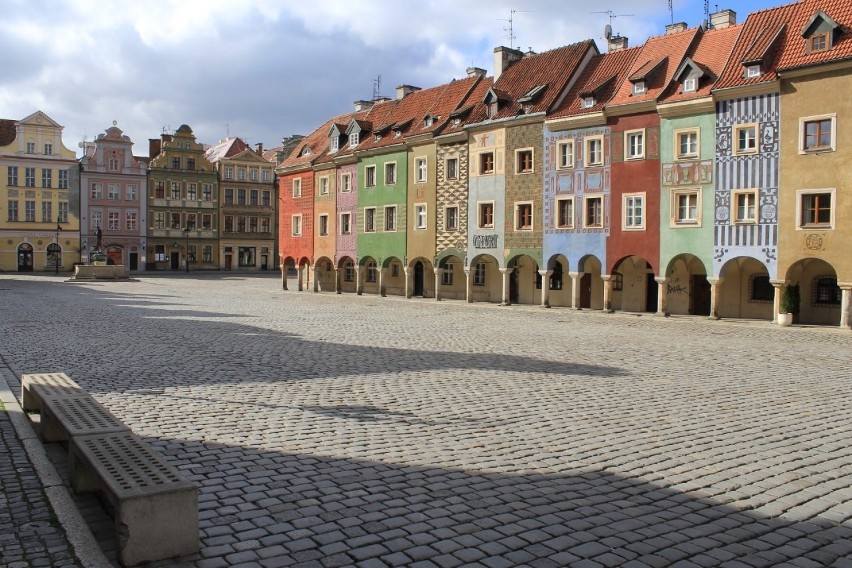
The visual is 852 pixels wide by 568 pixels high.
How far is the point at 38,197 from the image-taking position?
7100 centimetres

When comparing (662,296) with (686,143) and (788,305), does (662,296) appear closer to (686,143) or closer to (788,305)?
(788,305)

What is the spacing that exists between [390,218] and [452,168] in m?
5.54

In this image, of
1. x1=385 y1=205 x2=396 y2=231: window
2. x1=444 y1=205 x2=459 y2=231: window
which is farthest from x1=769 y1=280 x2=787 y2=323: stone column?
x1=385 y1=205 x2=396 y2=231: window

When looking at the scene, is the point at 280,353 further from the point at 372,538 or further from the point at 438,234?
→ the point at 438,234

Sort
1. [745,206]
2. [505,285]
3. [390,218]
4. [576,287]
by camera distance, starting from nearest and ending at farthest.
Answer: [745,206] < [576,287] < [505,285] < [390,218]

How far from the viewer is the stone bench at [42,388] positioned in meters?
8.47

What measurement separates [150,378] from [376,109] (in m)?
38.1

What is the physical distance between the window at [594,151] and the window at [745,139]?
19.3 feet

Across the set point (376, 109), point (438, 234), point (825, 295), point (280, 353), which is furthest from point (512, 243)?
point (280, 353)

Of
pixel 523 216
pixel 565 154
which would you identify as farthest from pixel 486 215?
pixel 565 154

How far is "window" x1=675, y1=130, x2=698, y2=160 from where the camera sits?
2931cm

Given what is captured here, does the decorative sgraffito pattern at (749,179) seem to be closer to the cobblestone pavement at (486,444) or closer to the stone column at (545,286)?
the stone column at (545,286)

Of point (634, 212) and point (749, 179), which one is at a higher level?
point (749, 179)

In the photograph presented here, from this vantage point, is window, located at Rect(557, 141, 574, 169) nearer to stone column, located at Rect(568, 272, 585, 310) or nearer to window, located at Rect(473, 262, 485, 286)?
stone column, located at Rect(568, 272, 585, 310)
